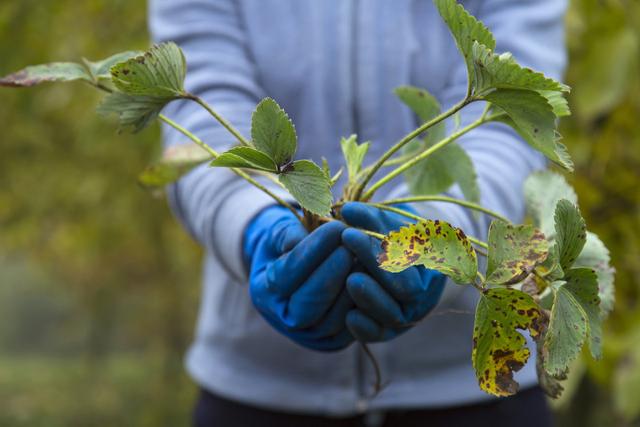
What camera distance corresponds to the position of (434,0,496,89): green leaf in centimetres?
62

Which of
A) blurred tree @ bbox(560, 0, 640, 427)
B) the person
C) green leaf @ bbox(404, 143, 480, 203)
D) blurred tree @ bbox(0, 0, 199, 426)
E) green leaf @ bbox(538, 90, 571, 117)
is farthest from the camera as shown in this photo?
blurred tree @ bbox(0, 0, 199, 426)

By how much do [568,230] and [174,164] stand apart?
44 cm

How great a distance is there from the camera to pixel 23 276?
16797 millimetres

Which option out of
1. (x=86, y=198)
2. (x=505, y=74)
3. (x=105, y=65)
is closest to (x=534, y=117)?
(x=505, y=74)

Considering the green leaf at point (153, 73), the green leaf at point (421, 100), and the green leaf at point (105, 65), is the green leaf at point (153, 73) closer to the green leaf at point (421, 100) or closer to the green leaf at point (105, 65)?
the green leaf at point (105, 65)

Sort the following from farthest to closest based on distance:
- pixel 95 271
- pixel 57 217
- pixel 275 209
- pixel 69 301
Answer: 1. pixel 69 301
2. pixel 95 271
3. pixel 57 217
4. pixel 275 209

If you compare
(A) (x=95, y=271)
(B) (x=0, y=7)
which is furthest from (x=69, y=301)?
(B) (x=0, y=7)

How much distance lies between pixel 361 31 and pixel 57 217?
11.5 feet

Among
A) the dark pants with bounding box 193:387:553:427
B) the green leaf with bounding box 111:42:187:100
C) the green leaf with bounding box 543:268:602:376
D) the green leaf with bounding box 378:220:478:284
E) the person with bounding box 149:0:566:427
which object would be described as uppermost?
the green leaf with bounding box 111:42:187:100

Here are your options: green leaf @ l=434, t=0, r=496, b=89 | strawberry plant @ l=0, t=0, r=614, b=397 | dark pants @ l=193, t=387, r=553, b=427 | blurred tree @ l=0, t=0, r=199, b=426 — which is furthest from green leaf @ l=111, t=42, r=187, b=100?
blurred tree @ l=0, t=0, r=199, b=426

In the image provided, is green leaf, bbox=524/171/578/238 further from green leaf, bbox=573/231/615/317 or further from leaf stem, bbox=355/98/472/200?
leaf stem, bbox=355/98/472/200

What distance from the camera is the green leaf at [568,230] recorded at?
61cm

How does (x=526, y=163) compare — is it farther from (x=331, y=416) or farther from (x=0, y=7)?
(x=0, y=7)

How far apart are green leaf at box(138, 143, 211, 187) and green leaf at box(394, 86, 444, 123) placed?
8.4 inches
